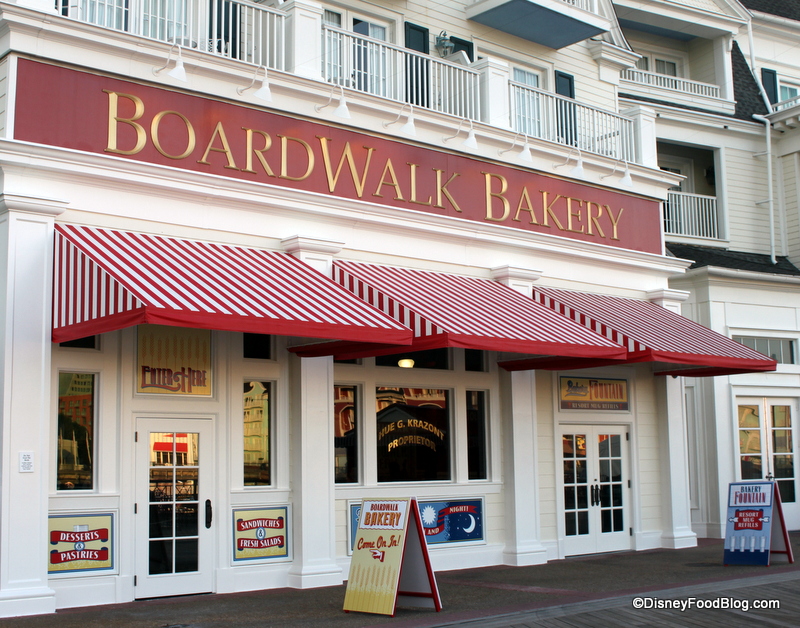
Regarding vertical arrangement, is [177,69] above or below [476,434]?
above

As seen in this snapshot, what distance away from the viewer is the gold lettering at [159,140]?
11438 millimetres

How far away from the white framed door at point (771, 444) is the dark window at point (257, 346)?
35.8 ft

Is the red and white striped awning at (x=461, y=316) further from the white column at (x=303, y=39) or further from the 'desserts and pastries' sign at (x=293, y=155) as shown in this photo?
the white column at (x=303, y=39)

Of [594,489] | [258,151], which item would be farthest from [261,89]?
[594,489]

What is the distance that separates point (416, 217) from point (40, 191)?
5.39m

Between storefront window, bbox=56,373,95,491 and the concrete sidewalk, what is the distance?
1.45 metres

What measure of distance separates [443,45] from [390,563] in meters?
9.42

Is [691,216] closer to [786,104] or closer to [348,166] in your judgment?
[786,104]

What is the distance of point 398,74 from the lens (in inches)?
561

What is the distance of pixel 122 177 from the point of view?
36.2ft

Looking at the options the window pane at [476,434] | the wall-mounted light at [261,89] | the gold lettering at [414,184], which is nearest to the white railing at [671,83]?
the gold lettering at [414,184]

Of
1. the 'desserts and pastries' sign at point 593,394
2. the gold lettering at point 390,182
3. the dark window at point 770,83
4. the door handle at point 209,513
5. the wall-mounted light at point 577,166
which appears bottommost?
the door handle at point 209,513

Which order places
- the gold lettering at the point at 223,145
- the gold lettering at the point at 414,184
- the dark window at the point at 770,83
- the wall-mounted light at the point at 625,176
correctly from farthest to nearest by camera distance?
the dark window at the point at 770,83, the wall-mounted light at the point at 625,176, the gold lettering at the point at 414,184, the gold lettering at the point at 223,145

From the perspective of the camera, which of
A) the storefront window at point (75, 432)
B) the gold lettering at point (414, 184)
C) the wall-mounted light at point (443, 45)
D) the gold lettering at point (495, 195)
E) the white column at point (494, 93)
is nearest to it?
the storefront window at point (75, 432)
